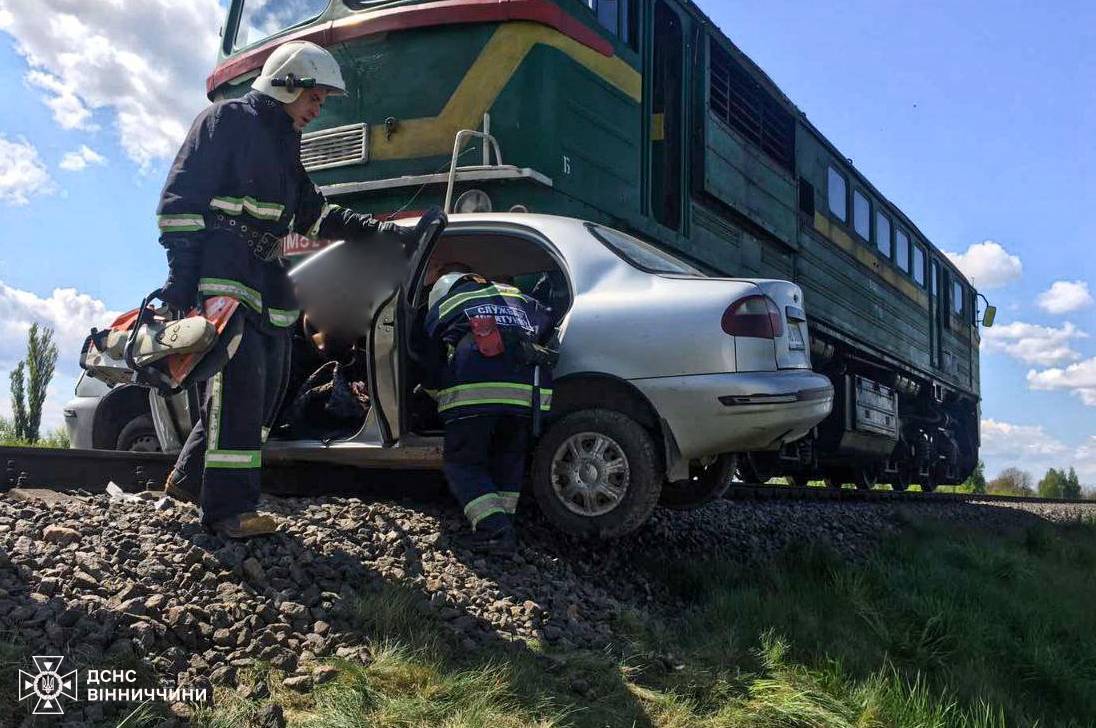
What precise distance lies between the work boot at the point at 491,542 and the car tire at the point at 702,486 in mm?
1225

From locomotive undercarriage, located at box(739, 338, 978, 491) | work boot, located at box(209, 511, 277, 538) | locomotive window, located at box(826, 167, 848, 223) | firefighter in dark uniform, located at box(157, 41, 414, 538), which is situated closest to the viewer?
work boot, located at box(209, 511, 277, 538)

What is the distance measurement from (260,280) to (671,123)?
4.31m

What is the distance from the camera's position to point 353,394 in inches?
174

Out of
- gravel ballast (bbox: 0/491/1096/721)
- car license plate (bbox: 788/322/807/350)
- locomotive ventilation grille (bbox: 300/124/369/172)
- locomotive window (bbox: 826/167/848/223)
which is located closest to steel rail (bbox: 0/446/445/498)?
gravel ballast (bbox: 0/491/1096/721)

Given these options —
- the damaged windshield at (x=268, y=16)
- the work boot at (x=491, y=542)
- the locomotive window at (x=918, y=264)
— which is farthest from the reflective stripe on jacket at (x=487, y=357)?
the locomotive window at (x=918, y=264)

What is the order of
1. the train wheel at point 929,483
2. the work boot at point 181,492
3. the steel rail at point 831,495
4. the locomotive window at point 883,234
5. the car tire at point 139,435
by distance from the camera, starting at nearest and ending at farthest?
the work boot at point 181,492, the car tire at point 139,435, the steel rail at point 831,495, the locomotive window at point 883,234, the train wheel at point 929,483

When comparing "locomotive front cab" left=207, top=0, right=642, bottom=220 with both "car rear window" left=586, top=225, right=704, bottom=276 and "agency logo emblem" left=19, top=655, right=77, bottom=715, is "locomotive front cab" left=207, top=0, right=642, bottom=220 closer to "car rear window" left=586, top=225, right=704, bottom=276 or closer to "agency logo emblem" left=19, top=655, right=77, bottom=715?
"car rear window" left=586, top=225, right=704, bottom=276

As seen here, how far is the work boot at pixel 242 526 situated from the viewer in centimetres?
322

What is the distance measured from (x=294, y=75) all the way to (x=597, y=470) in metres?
2.01

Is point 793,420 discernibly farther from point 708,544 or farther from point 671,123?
point 671,123

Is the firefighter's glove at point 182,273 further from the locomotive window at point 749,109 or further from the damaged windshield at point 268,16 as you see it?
the locomotive window at point 749,109

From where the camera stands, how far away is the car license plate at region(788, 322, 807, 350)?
14.1 ft

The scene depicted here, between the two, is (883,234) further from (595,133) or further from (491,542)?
(491,542)

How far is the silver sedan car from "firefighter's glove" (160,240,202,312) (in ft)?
2.75
